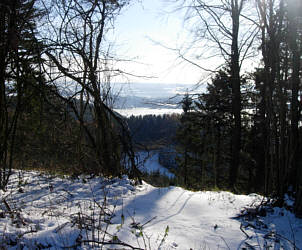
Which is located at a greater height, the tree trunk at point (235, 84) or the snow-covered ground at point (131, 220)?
the tree trunk at point (235, 84)

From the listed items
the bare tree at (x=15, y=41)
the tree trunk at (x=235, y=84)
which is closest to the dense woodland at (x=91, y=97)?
the bare tree at (x=15, y=41)

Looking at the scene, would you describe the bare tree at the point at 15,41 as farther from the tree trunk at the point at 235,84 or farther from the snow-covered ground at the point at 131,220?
the tree trunk at the point at 235,84

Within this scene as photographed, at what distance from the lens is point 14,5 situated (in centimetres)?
273

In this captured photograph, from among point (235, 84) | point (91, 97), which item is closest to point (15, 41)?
point (91, 97)

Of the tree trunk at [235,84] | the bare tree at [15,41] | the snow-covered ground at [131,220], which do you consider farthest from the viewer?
the tree trunk at [235,84]

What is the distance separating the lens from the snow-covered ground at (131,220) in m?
1.92

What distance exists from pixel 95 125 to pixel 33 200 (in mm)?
2113

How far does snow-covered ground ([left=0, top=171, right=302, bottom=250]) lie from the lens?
6.31ft

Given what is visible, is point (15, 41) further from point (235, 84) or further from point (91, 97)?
point (235, 84)

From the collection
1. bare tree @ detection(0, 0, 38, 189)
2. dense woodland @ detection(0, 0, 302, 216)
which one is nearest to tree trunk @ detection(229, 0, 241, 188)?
dense woodland @ detection(0, 0, 302, 216)

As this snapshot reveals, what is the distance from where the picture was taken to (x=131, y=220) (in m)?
2.48

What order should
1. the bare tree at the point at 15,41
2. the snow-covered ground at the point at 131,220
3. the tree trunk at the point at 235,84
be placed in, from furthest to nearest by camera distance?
the tree trunk at the point at 235,84
the bare tree at the point at 15,41
the snow-covered ground at the point at 131,220

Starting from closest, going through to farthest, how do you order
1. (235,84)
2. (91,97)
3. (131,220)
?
(131,220) < (91,97) < (235,84)

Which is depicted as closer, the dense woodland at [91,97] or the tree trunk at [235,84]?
the dense woodland at [91,97]
